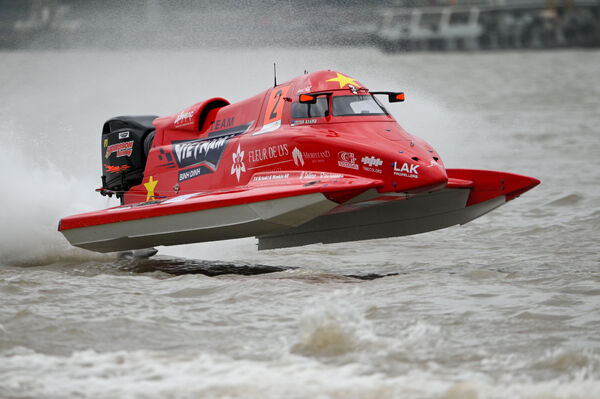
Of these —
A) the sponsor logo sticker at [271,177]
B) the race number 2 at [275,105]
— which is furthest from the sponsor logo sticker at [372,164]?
the race number 2 at [275,105]

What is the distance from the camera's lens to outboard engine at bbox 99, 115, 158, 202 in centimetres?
1039

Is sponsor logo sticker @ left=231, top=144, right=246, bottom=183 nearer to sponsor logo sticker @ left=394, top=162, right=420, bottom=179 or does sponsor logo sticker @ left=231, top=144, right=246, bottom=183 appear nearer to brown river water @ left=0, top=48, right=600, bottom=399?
brown river water @ left=0, top=48, right=600, bottom=399

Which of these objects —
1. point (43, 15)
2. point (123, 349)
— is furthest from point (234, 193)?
point (43, 15)

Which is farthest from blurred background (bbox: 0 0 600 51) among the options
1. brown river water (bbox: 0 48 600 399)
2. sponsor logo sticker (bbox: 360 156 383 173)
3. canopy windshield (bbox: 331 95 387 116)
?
sponsor logo sticker (bbox: 360 156 383 173)

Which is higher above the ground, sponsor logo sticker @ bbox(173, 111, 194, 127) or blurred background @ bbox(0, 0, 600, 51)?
blurred background @ bbox(0, 0, 600, 51)

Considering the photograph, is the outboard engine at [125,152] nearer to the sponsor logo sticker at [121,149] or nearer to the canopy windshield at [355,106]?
the sponsor logo sticker at [121,149]

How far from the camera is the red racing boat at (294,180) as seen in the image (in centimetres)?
801

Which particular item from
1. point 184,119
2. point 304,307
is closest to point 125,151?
point 184,119

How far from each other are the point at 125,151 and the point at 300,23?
14005 mm

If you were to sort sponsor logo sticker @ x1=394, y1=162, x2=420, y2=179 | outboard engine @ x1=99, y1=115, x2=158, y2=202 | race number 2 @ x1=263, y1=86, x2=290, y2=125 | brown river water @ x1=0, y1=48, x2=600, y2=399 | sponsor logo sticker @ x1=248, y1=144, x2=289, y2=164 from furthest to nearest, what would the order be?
outboard engine @ x1=99, y1=115, x2=158, y2=202 → race number 2 @ x1=263, y1=86, x2=290, y2=125 → sponsor logo sticker @ x1=248, y1=144, x2=289, y2=164 → sponsor logo sticker @ x1=394, y1=162, x2=420, y2=179 → brown river water @ x1=0, y1=48, x2=600, y2=399

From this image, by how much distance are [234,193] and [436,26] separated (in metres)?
76.0

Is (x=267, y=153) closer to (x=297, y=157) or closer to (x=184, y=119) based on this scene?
(x=297, y=157)

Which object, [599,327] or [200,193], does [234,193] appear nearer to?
[200,193]

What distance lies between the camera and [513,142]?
70.7ft
